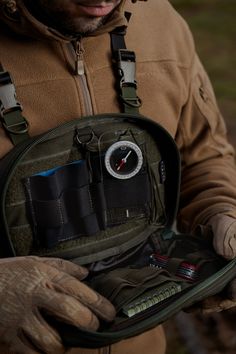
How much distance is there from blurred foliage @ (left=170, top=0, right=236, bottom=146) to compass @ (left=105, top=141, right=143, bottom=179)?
3.27m

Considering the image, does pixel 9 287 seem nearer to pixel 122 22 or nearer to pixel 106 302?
pixel 106 302

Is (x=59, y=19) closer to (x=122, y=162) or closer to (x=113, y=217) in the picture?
(x=122, y=162)

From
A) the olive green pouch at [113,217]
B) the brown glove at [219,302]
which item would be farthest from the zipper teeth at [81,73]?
the brown glove at [219,302]

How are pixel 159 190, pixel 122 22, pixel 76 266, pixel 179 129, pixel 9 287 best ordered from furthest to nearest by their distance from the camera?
pixel 179 129 → pixel 159 190 → pixel 122 22 → pixel 76 266 → pixel 9 287

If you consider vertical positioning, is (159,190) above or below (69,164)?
below

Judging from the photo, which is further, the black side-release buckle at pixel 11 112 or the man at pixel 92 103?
the black side-release buckle at pixel 11 112

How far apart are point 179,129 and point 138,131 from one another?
0.36m

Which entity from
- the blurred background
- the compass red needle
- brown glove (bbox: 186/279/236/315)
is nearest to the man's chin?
the compass red needle

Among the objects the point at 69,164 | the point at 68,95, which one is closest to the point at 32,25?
the point at 68,95

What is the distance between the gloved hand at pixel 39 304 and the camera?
194 centimetres

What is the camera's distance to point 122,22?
7.48 ft

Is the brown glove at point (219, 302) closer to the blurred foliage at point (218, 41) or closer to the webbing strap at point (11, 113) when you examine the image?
the webbing strap at point (11, 113)

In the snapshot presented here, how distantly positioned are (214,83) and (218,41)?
1.32 m

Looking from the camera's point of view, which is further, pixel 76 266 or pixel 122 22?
pixel 122 22
